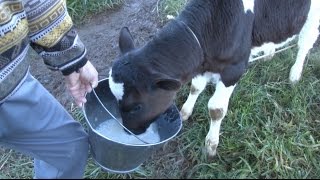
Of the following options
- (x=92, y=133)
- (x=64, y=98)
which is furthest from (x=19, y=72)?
(x=64, y=98)

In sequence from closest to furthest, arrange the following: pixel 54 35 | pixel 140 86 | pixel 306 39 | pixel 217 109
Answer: pixel 54 35, pixel 140 86, pixel 217 109, pixel 306 39

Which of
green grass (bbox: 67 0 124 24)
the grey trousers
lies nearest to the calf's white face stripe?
the grey trousers

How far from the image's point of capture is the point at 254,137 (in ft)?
→ 12.5

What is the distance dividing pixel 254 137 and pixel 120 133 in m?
1.06

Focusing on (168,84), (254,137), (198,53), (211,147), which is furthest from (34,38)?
(254,137)

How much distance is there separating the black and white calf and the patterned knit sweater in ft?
A: 1.03

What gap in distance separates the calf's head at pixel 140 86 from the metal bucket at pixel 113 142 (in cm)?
19

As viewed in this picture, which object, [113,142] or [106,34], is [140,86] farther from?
[106,34]

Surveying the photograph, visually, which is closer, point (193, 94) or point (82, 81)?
point (82, 81)

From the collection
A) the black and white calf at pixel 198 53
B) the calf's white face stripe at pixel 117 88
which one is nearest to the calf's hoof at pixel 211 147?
the black and white calf at pixel 198 53

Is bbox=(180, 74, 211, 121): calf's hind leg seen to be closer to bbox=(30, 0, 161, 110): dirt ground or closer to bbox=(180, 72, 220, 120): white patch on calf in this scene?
bbox=(180, 72, 220, 120): white patch on calf

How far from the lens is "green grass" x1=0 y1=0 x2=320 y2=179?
353 centimetres

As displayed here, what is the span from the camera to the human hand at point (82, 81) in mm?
3096

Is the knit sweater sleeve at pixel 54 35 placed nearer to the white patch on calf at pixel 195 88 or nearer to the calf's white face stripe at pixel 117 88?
the calf's white face stripe at pixel 117 88
